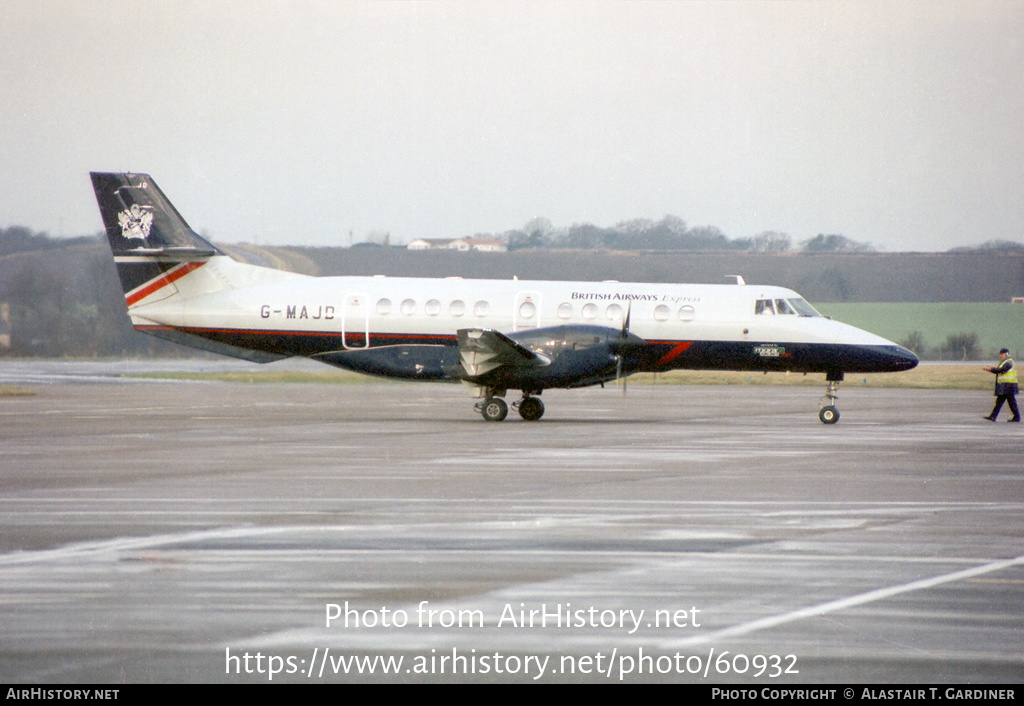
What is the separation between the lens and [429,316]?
27.2 m

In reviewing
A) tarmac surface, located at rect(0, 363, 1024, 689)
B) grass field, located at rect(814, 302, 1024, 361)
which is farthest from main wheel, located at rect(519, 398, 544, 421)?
grass field, located at rect(814, 302, 1024, 361)

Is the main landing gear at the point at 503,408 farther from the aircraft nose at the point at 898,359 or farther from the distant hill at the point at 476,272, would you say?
the distant hill at the point at 476,272

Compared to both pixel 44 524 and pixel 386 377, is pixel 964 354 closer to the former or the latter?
pixel 386 377

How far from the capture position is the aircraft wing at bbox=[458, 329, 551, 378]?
2434cm

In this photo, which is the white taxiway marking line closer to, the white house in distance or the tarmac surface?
the tarmac surface

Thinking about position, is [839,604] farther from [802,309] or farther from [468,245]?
[468,245]

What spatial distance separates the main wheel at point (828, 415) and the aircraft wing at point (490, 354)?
6.29m

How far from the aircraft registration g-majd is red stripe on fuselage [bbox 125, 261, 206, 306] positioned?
1.0 inches

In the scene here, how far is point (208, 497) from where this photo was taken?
12977 millimetres

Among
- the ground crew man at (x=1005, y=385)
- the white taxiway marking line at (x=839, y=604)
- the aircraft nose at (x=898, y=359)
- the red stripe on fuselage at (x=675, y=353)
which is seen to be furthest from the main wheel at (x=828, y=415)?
the white taxiway marking line at (x=839, y=604)

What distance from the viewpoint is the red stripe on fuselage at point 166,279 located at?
93.4 feet

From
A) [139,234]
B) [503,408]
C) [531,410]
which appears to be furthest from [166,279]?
[531,410]

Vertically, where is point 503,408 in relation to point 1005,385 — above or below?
below

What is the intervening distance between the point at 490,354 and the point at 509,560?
15.7 m
